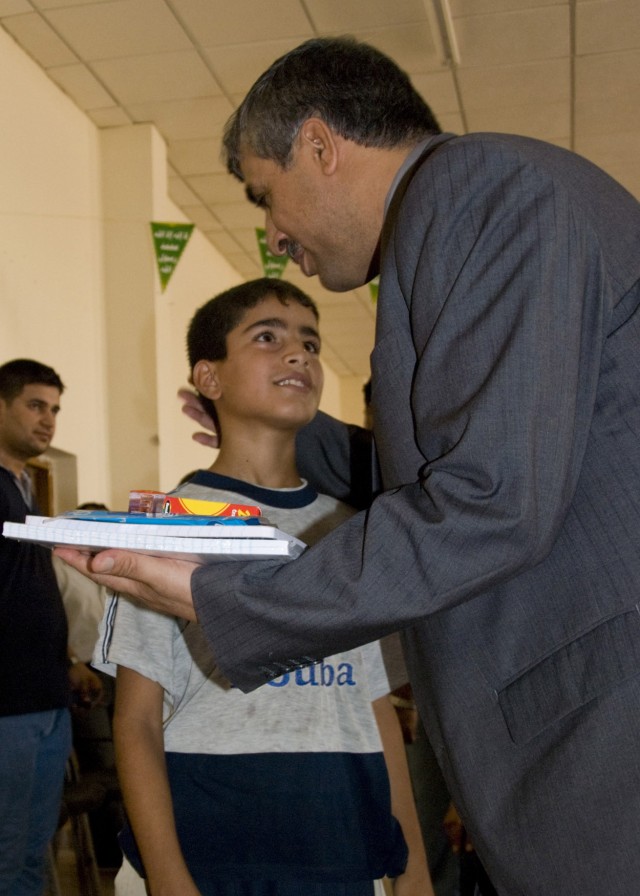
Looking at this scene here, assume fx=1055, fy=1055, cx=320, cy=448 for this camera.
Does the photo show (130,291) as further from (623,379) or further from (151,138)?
(623,379)

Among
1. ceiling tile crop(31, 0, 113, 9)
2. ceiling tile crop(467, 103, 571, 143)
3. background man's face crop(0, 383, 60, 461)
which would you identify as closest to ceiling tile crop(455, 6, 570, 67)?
ceiling tile crop(467, 103, 571, 143)

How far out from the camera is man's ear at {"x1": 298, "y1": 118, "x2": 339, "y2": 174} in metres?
1.28

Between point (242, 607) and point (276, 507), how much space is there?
759 mm

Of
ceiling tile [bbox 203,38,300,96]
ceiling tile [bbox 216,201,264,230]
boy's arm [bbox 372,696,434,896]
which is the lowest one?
boy's arm [bbox 372,696,434,896]

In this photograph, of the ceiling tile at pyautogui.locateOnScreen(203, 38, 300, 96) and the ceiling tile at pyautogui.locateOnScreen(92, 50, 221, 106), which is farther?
the ceiling tile at pyautogui.locateOnScreen(92, 50, 221, 106)

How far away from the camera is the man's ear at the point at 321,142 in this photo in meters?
1.28

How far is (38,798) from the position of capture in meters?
3.00

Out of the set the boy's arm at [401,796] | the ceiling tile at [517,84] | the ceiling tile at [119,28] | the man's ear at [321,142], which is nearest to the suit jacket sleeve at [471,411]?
the man's ear at [321,142]

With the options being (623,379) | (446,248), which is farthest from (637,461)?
(446,248)

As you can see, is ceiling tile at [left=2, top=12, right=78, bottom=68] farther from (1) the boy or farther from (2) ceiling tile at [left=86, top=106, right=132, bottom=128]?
(1) the boy

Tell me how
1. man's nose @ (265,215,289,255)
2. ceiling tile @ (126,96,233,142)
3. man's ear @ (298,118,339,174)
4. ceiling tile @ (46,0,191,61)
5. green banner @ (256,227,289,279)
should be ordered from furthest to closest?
green banner @ (256,227,289,279)
ceiling tile @ (126,96,233,142)
ceiling tile @ (46,0,191,61)
man's nose @ (265,215,289,255)
man's ear @ (298,118,339,174)

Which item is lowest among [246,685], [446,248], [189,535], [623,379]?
[246,685]

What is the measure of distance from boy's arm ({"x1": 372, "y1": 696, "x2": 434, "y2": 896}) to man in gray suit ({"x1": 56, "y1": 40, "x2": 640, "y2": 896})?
0.63 metres

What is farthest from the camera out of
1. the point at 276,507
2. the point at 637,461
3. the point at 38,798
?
the point at 38,798
